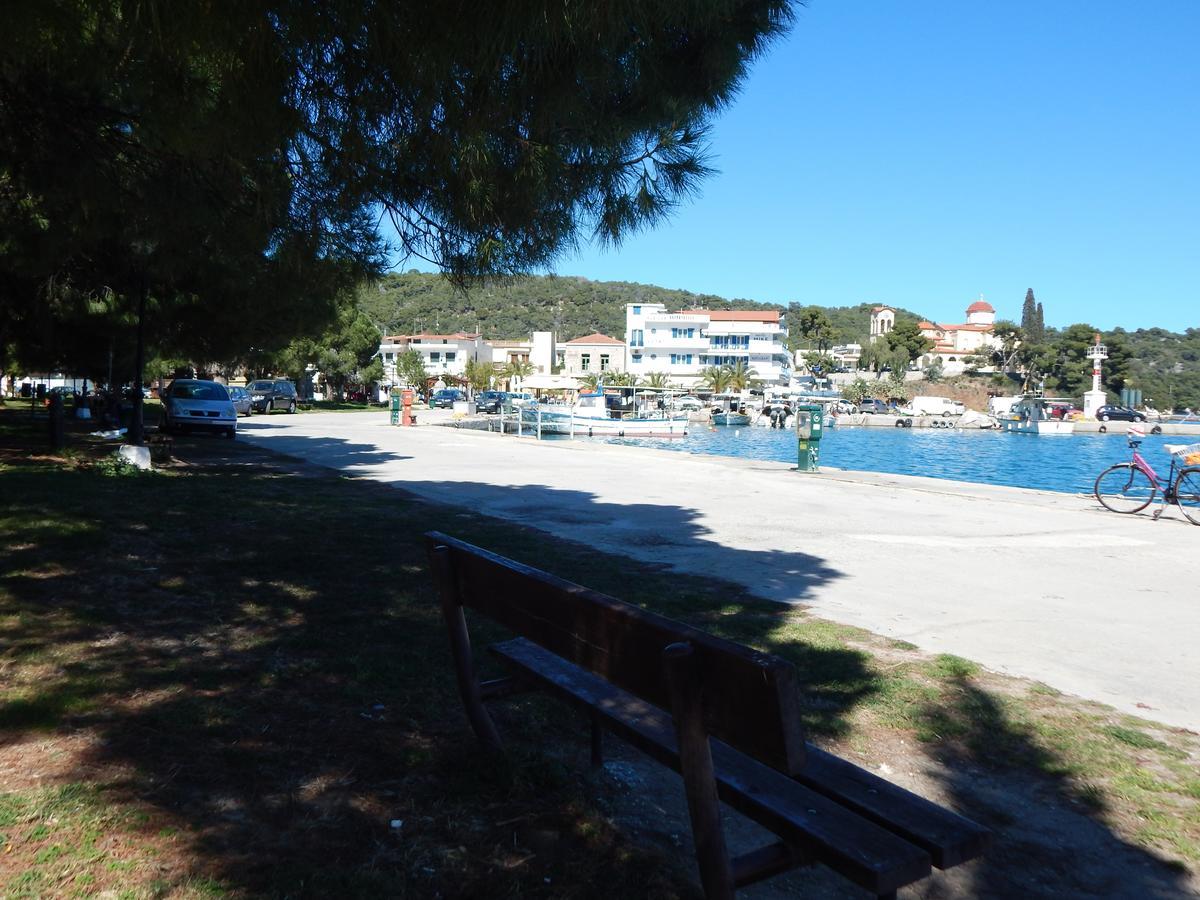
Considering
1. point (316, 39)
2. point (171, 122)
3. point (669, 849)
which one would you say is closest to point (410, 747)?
point (669, 849)

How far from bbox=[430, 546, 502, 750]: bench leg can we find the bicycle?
34.3 ft

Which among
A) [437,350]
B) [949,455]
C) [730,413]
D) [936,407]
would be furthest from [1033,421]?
[437,350]

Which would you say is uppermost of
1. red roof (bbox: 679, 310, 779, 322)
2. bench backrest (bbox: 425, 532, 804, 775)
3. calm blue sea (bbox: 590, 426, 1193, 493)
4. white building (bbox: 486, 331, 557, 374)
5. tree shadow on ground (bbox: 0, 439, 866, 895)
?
red roof (bbox: 679, 310, 779, 322)

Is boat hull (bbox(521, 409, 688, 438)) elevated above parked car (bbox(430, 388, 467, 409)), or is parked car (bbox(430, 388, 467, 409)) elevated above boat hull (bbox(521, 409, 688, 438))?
parked car (bbox(430, 388, 467, 409))

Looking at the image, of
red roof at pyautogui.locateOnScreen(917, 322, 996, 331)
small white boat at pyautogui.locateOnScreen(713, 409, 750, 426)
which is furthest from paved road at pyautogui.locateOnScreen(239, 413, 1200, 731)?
red roof at pyautogui.locateOnScreen(917, 322, 996, 331)

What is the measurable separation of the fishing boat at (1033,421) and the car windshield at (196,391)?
70.4 metres

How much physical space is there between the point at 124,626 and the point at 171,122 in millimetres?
3116

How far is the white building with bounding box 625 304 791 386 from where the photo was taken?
101 m

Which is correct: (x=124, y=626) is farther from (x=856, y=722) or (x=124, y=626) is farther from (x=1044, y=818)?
(x=1044, y=818)

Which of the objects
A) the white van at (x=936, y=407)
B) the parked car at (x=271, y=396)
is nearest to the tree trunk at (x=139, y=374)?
the parked car at (x=271, y=396)

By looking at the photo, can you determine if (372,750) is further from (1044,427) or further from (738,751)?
(1044,427)

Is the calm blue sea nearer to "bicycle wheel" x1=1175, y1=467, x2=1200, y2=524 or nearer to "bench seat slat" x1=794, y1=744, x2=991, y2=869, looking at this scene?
"bicycle wheel" x1=1175, y1=467, x2=1200, y2=524

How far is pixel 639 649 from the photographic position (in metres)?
2.63

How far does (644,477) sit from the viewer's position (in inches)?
673
